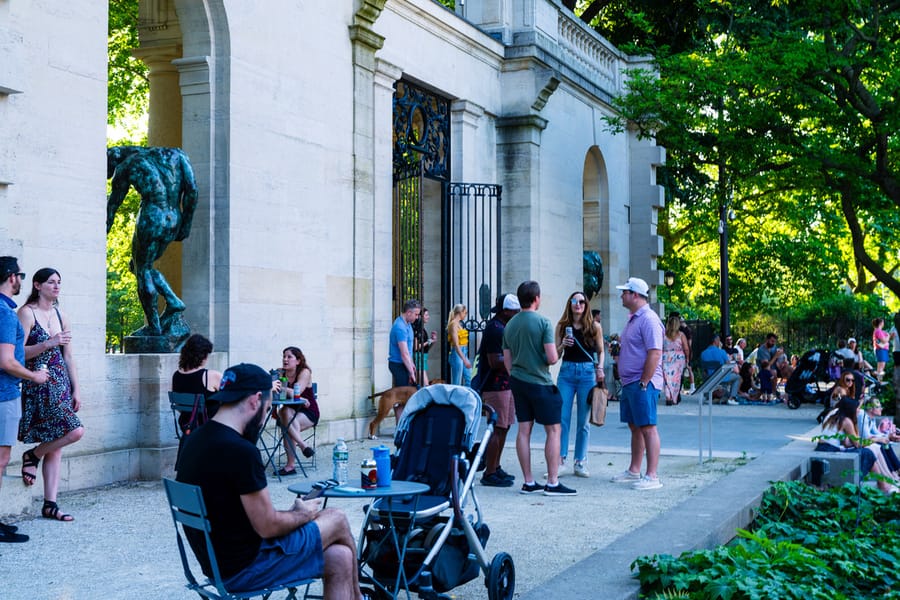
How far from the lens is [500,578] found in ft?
19.0

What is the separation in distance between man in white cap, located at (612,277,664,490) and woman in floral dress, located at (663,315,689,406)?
921 centimetres

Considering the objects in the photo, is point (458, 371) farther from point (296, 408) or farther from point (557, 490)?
point (557, 490)

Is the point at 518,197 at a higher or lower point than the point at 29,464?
higher

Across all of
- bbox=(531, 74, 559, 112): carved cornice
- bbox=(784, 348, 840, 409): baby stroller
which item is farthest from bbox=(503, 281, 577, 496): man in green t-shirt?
bbox=(784, 348, 840, 409): baby stroller

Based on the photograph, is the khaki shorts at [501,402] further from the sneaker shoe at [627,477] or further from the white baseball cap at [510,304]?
the sneaker shoe at [627,477]

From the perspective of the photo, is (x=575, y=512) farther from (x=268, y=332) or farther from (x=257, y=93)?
(x=257, y=93)

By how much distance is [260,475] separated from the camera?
Answer: 14.6 ft

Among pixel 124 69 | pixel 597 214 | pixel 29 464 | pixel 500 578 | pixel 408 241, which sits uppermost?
pixel 124 69

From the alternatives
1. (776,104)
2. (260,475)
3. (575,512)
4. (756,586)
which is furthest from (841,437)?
(776,104)

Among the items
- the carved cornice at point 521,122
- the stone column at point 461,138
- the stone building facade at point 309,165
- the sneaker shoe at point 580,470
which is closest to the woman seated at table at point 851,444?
the sneaker shoe at point 580,470

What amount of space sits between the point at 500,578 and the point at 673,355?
47.5 feet

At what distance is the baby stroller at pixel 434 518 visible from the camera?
5.62 meters

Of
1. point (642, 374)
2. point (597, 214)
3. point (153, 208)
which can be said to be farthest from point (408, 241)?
point (597, 214)

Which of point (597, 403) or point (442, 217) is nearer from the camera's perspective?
point (597, 403)
